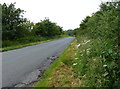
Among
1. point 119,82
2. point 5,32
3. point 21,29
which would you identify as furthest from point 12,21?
point 119,82

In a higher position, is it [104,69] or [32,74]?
[104,69]

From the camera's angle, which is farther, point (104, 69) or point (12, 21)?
point (12, 21)

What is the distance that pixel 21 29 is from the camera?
90.7 ft

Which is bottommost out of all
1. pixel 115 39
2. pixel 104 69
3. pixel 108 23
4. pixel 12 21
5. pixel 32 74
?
pixel 32 74

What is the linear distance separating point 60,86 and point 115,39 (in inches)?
87.8

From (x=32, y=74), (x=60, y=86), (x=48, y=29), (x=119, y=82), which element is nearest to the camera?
(x=119, y=82)

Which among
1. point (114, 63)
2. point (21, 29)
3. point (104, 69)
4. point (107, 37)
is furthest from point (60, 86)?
point (21, 29)

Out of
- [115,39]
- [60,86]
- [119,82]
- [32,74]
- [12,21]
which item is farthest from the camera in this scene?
[12,21]

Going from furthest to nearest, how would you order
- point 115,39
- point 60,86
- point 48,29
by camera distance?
point 48,29
point 115,39
point 60,86

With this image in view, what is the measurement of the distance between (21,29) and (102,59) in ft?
82.8

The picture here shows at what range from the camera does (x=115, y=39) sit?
463 centimetres

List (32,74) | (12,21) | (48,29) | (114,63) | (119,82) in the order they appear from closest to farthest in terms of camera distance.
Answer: (119,82) → (114,63) → (32,74) → (12,21) → (48,29)

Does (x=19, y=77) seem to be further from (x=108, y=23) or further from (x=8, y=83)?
(x=108, y=23)

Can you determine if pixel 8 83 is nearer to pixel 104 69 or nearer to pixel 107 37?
pixel 104 69
